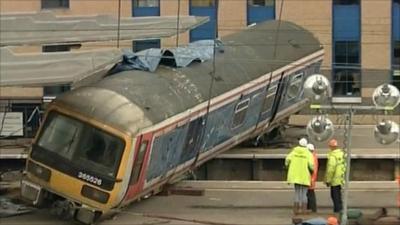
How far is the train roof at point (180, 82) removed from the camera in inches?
685

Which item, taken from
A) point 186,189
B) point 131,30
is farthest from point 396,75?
point 131,30

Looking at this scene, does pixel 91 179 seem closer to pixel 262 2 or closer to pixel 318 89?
pixel 318 89

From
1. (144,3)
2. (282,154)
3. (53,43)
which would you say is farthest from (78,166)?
(144,3)

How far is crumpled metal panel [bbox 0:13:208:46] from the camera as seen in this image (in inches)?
642

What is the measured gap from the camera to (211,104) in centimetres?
2084

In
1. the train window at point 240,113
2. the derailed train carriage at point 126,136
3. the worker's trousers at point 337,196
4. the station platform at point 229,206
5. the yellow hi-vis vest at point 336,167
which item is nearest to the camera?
the derailed train carriage at point 126,136

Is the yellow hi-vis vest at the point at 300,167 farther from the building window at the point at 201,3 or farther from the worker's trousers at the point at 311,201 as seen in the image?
the building window at the point at 201,3

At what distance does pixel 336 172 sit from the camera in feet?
58.5

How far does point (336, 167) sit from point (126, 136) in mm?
4583

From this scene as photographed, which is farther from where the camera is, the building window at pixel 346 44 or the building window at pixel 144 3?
the building window at pixel 144 3

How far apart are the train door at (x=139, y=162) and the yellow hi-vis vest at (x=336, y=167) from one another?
12.8 ft

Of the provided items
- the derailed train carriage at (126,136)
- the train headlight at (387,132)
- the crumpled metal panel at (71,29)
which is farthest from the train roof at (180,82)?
the train headlight at (387,132)

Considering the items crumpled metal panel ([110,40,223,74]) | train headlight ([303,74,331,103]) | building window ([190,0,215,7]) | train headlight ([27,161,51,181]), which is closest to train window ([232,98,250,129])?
crumpled metal panel ([110,40,223,74])

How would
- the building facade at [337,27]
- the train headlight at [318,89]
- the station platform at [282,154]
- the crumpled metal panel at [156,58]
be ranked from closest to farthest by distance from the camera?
the train headlight at [318,89], the crumpled metal panel at [156,58], the station platform at [282,154], the building facade at [337,27]
